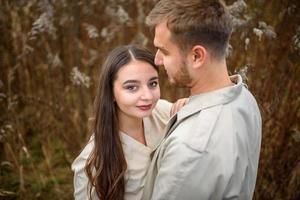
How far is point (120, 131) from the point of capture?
6.81ft

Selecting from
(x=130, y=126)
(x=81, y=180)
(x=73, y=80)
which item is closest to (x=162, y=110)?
(x=130, y=126)

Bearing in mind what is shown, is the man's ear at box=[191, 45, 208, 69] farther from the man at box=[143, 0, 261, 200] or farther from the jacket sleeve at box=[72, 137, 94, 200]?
the jacket sleeve at box=[72, 137, 94, 200]

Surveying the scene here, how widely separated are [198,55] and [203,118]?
0.73 feet

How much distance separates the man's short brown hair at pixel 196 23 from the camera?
1.63m

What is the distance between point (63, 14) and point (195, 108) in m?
2.19

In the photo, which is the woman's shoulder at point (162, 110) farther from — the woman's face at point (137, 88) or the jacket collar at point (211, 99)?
the jacket collar at point (211, 99)

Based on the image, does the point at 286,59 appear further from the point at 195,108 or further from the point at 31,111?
the point at 31,111

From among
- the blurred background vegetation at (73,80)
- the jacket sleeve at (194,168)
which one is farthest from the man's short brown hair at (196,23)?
the blurred background vegetation at (73,80)

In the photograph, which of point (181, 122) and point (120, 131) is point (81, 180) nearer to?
point (120, 131)

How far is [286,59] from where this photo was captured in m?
2.88

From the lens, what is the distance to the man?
1.51 m

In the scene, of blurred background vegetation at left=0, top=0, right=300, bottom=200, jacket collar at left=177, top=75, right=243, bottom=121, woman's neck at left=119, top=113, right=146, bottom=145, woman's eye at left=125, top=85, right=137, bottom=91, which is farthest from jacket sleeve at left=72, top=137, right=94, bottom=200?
blurred background vegetation at left=0, top=0, right=300, bottom=200

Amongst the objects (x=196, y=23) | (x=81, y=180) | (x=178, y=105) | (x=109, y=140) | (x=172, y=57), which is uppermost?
(x=196, y=23)

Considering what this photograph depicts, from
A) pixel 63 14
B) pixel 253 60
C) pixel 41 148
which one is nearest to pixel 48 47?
pixel 63 14
